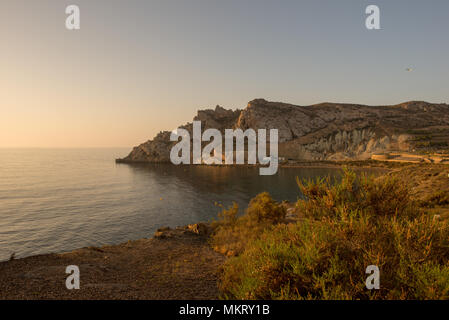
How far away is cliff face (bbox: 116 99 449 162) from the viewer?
124 m

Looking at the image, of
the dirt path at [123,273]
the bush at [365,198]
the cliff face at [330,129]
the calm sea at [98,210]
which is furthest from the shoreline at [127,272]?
the cliff face at [330,129]

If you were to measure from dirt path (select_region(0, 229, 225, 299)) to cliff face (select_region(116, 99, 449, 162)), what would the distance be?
413 ft

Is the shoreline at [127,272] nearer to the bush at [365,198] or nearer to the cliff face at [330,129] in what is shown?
the bush at [365,198]

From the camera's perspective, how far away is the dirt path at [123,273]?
10219mm

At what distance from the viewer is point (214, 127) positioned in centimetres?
17612

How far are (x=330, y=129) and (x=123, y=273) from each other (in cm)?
16285

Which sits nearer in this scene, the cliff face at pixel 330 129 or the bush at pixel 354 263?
the bush at pixel 354 263

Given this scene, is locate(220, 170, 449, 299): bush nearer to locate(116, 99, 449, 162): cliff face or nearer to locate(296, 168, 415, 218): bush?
locate(296, 168, 415, 218): bush

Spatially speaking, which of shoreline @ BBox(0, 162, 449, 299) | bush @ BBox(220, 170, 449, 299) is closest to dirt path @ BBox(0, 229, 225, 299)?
shoreline @ BBox(0, 162, 449, 299)

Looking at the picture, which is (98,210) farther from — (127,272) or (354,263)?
(354,263)

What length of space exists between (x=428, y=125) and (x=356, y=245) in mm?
194498

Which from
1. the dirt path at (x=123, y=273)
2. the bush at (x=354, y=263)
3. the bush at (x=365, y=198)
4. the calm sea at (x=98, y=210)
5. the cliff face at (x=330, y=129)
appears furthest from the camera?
the cliff face at (x=330, y=129)

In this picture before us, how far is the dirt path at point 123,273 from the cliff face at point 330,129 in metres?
A: 126

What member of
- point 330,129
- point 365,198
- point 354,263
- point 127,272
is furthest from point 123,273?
point 330,129
